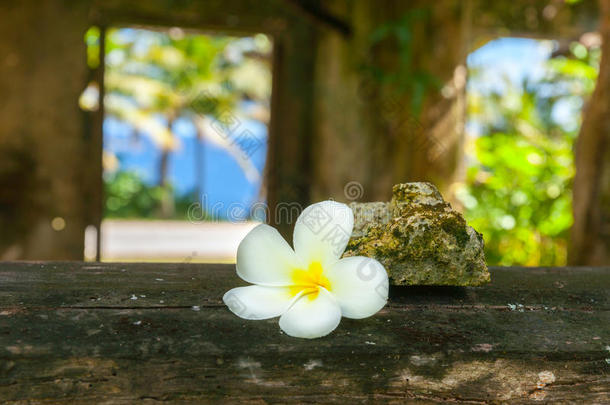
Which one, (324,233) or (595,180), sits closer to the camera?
(324,233)

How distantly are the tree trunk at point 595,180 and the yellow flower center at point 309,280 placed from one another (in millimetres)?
2097

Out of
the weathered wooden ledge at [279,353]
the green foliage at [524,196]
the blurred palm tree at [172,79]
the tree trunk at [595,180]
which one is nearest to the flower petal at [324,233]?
the weathered wooden ledge at [279,353]

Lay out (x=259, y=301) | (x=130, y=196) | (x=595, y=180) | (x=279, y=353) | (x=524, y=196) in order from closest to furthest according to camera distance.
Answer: (x=279, y=353)
(x=259, y=301)
(x=595, y=180)
(x=524, y=196)
(x=130, y=196)

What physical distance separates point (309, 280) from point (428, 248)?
22 centimetres

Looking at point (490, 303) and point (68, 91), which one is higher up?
point (68, 91)

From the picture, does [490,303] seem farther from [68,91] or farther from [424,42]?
[68,91]

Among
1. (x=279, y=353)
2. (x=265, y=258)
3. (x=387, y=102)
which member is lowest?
(x=279, y=353)

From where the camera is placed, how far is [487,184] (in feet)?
13.2

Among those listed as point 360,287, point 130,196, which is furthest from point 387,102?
point 130,196

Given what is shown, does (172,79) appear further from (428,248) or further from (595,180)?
(428,248)

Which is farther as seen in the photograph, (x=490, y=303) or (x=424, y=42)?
(x=424, y=42)

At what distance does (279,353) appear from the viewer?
0.83m

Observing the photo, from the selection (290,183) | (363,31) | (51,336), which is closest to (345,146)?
(290,183)

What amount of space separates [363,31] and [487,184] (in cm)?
142
